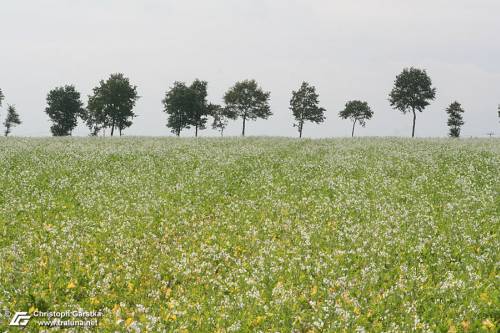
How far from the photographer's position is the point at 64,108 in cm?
8744

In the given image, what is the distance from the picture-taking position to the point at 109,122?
76.9 m

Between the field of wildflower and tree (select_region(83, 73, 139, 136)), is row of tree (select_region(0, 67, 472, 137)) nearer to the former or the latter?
tree (select_region(83, 73, 139, 136))

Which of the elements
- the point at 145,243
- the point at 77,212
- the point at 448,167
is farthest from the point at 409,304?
the point at 448,167

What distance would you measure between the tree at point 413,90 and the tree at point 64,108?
210ft

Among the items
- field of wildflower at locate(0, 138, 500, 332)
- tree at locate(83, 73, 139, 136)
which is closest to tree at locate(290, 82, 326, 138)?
tree at locate(83, 73, 139, 136)

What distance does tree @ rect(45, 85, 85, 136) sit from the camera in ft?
285

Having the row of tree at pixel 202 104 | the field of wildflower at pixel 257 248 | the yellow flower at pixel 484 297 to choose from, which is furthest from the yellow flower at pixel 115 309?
the row of tree at pixel 202 104

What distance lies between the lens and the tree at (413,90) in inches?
2825

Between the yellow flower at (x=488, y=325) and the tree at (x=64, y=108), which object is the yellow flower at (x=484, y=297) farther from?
the tree at (x=64, y=108)

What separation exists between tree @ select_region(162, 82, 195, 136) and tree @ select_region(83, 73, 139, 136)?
6.64 meters

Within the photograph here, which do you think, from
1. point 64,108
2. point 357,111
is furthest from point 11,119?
point 357,111

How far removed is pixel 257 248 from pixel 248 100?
6826 centimetres

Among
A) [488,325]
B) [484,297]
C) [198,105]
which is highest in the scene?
[198,105]

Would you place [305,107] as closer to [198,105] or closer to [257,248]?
[198,105]
